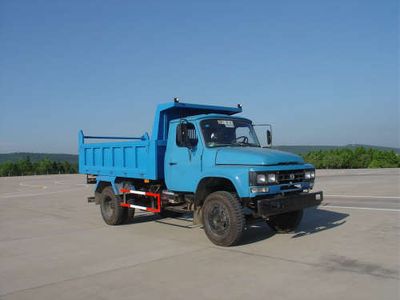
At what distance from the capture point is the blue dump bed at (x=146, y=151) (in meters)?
9.45

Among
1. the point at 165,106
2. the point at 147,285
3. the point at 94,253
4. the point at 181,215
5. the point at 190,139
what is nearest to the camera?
the point at 147,285

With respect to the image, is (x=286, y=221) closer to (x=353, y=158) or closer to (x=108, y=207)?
(x=108, y=207)

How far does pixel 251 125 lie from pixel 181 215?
3.56m

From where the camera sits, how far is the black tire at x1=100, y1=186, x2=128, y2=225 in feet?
34.9

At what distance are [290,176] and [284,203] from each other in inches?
24.4

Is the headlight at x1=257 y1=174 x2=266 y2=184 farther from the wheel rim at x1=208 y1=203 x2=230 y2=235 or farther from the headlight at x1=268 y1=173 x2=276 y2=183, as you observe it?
the wheel rim at x1=208 y1=203 x2=230 y2=235

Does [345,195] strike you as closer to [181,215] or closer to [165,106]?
[181,215]

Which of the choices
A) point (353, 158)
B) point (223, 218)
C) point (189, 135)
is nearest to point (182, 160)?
point (189, 135)

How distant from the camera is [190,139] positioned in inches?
341

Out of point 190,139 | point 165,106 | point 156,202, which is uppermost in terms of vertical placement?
point 165,106

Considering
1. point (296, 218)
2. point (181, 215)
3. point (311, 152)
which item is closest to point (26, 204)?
point (181, 215)

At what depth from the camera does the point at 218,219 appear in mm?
7949

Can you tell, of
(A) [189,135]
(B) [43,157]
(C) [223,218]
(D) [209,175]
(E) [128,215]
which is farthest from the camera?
(B) [43,157]

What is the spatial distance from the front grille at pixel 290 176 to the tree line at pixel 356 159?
35217mm
